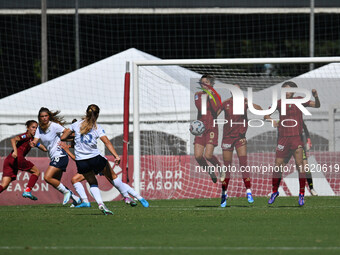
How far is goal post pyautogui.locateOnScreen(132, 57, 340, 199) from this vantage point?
16.1 metres

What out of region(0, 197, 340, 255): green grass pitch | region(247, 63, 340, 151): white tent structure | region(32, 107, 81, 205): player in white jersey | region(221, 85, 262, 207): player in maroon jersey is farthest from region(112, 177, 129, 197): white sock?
region(247, 63, 340, 151): white tent structure

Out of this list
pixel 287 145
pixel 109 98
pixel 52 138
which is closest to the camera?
pixel 287 145

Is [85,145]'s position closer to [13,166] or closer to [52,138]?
[52,138]

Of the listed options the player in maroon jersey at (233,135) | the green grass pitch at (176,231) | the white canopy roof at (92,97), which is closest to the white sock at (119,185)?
the green grass pitch at (176,231)

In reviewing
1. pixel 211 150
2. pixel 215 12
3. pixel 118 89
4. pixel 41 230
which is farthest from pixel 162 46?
pixel 41 230

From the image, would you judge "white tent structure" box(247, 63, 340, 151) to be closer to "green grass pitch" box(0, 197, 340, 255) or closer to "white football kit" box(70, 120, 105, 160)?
"green grass pitch" box(0, 197, 340, 255)

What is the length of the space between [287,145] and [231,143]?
3.89ft

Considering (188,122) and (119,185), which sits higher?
(188,122)

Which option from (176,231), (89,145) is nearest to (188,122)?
(89,145)

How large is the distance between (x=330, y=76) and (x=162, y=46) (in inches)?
866

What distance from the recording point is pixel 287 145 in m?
14.5

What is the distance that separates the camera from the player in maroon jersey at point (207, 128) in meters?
15.7

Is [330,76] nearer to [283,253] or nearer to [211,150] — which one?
[211,150]

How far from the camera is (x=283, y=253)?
7.88 meters
